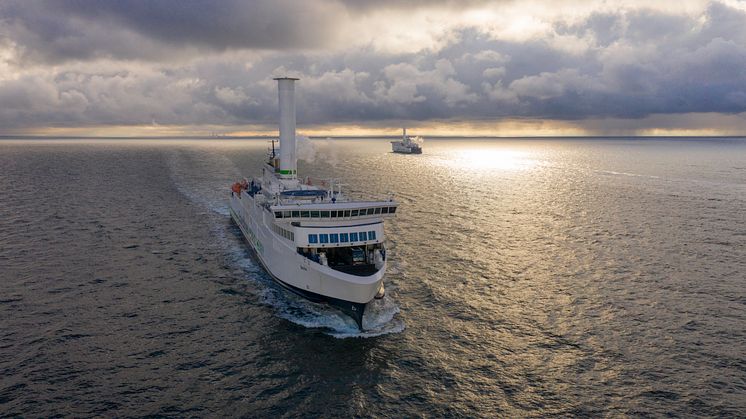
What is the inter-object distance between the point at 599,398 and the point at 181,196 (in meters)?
92.7

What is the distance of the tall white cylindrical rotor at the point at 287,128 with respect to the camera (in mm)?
58781

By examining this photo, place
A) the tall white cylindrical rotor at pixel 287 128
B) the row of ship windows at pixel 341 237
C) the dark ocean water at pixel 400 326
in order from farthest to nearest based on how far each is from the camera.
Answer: the tall white cylindrical rotor at pixel 287 128 < the row of ship windows at pixel 341 237 < the dark ocean water at pixel 400 326

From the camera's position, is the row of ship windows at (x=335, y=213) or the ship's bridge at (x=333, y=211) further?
the row of ship windows at (x=335, y=213)

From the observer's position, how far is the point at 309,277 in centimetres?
3697

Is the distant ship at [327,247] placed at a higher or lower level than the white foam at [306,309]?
higher

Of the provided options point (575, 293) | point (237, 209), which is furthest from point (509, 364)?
point (237, 209)

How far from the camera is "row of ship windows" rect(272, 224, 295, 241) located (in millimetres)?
39328

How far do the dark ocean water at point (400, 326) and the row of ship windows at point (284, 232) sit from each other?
5.78 metres

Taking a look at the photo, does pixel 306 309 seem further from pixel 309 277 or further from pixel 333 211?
pixel 333 211

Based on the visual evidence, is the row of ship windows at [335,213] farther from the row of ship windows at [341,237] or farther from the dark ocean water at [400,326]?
the dark ocean water at [400,326]

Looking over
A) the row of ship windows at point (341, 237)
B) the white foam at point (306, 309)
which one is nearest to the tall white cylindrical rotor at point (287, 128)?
the white foam at point (306, 309)

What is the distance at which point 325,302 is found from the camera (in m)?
36.8

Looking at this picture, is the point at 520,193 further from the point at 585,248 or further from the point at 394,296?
the point at 394,296

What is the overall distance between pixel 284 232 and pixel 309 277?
6064 millimetres
